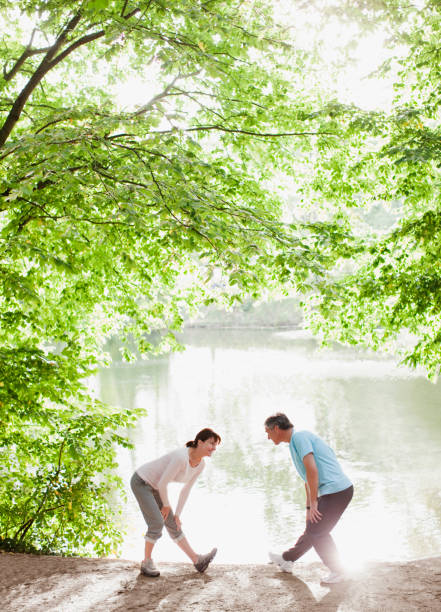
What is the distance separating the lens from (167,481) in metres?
5.15

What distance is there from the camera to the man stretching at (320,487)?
16.0ft

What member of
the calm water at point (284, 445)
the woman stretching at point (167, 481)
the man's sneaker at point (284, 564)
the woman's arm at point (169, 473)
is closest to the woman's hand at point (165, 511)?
the woman stretching at point (167, 481)

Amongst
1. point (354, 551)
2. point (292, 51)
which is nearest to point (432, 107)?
point (292, 51)

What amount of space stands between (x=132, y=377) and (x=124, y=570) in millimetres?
25607

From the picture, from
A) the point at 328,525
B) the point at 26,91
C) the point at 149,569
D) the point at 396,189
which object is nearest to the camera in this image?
the point at 328,525

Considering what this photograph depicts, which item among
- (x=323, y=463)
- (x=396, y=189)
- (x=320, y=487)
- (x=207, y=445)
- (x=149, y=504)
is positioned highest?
(x=396, y=189)

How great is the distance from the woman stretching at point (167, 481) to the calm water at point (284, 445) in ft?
5.63

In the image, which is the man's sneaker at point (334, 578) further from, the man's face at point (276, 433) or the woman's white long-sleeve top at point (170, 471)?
the woman's white long-sleeve top at point (170, 471)

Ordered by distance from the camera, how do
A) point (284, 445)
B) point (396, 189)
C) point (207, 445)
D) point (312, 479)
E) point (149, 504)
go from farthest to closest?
point (284, 445) < point (396, 189) < point (149, 504) < point (207, 445) < point (312, 479)

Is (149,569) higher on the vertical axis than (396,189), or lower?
lower

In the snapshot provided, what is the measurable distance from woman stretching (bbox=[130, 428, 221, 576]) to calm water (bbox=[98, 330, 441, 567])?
172cm

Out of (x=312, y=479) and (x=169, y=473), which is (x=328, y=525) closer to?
(x=312, y=479)

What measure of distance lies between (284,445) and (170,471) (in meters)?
14.7

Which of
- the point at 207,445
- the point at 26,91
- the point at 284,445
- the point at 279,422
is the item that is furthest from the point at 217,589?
the point at 284,445
